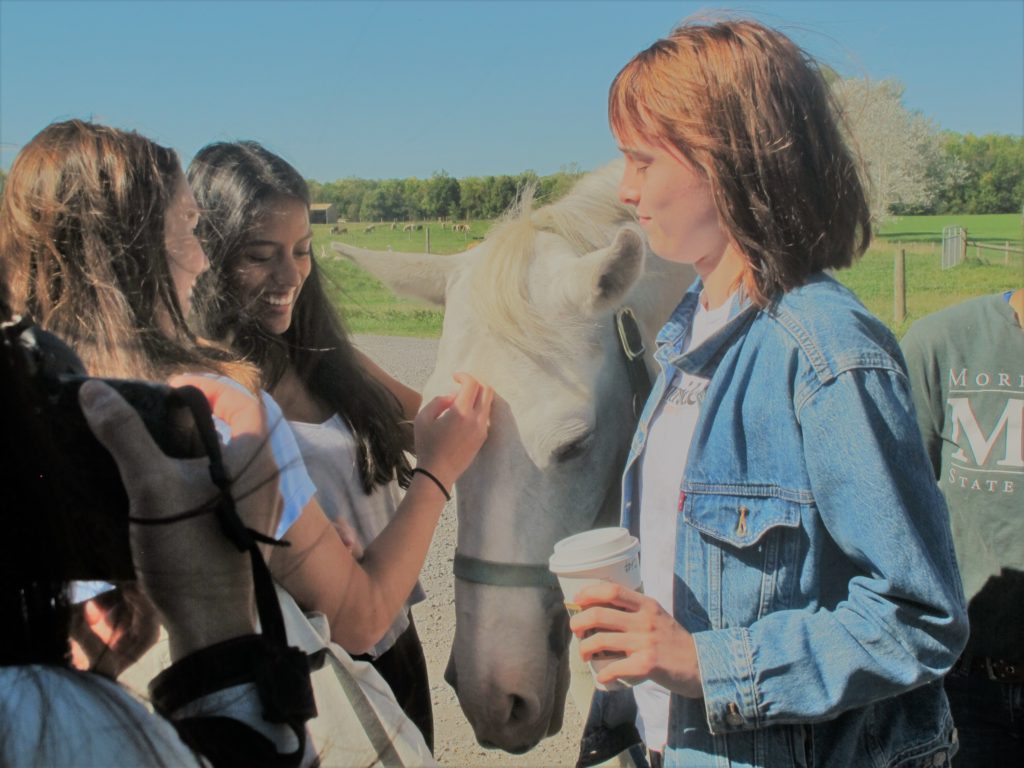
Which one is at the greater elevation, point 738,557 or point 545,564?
point 738,557

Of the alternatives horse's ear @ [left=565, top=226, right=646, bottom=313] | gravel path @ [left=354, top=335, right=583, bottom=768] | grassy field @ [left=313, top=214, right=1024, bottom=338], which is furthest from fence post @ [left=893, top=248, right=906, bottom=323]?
horse's ear @ [left=565, top=226, right=646, bottom=313]

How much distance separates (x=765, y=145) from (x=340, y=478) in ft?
3.94

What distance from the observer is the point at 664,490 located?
54.0 inches

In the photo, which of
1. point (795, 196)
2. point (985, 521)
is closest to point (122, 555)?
point (795, 196)

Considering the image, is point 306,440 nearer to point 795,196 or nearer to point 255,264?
point 255,264

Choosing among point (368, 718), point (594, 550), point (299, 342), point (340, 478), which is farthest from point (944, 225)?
point (368, 718)

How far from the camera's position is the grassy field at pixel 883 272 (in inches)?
97.3

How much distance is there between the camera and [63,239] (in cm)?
109

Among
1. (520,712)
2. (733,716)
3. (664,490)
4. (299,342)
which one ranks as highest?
(299,342)

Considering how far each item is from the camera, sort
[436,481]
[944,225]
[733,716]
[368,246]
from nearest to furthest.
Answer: [733,716], [436,481], [368,246], [944,225]

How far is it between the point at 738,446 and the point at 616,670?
38 cm

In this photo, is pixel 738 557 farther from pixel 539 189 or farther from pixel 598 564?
pixel 539 189

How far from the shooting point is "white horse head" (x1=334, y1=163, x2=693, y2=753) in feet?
6.23

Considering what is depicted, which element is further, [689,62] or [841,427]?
[689,62]
